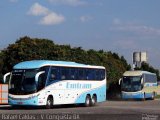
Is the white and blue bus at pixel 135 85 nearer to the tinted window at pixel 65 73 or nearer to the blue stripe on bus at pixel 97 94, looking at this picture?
the blue stripe on bus at pixel 97 94

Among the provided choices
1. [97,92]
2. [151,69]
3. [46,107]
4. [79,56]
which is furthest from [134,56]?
[46,107]

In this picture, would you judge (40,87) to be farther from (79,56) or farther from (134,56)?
(134,56)

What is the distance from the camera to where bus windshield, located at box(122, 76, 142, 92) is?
1982 inches

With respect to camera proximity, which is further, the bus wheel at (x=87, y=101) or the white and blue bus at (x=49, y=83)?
the bus wheel at (x=87, y=101)

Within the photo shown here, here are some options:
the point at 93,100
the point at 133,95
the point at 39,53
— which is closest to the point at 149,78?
the point at 133,95

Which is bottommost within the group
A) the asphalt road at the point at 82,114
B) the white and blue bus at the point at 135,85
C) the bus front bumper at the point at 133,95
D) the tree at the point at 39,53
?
the asphalt road at the point at 82,114

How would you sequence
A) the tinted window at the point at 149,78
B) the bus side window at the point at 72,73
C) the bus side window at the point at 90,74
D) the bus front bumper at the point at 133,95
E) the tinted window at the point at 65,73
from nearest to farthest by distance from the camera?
the tinted window at the point at 65,73 < the bus side window at the point at 72,73 < the bus side window at the point at 90,74 < the bus front bumper at the point at 133,95 < the tinted window at the point at 149,78

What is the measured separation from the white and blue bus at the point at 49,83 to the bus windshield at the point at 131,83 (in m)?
14.4

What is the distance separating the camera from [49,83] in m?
32.0

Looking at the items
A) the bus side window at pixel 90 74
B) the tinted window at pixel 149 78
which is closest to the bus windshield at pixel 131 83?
the tinted window at pixel 149 78

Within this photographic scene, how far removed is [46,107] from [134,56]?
65.1 meters

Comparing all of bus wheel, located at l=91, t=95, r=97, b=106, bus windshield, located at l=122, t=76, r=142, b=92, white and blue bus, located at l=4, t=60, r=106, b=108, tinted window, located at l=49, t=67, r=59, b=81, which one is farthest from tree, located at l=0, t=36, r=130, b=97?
tinted window, located at l=49, t=67, r=59, b=81

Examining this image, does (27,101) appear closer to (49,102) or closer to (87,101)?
(49,102)

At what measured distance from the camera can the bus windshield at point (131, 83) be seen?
5034 centimetres
